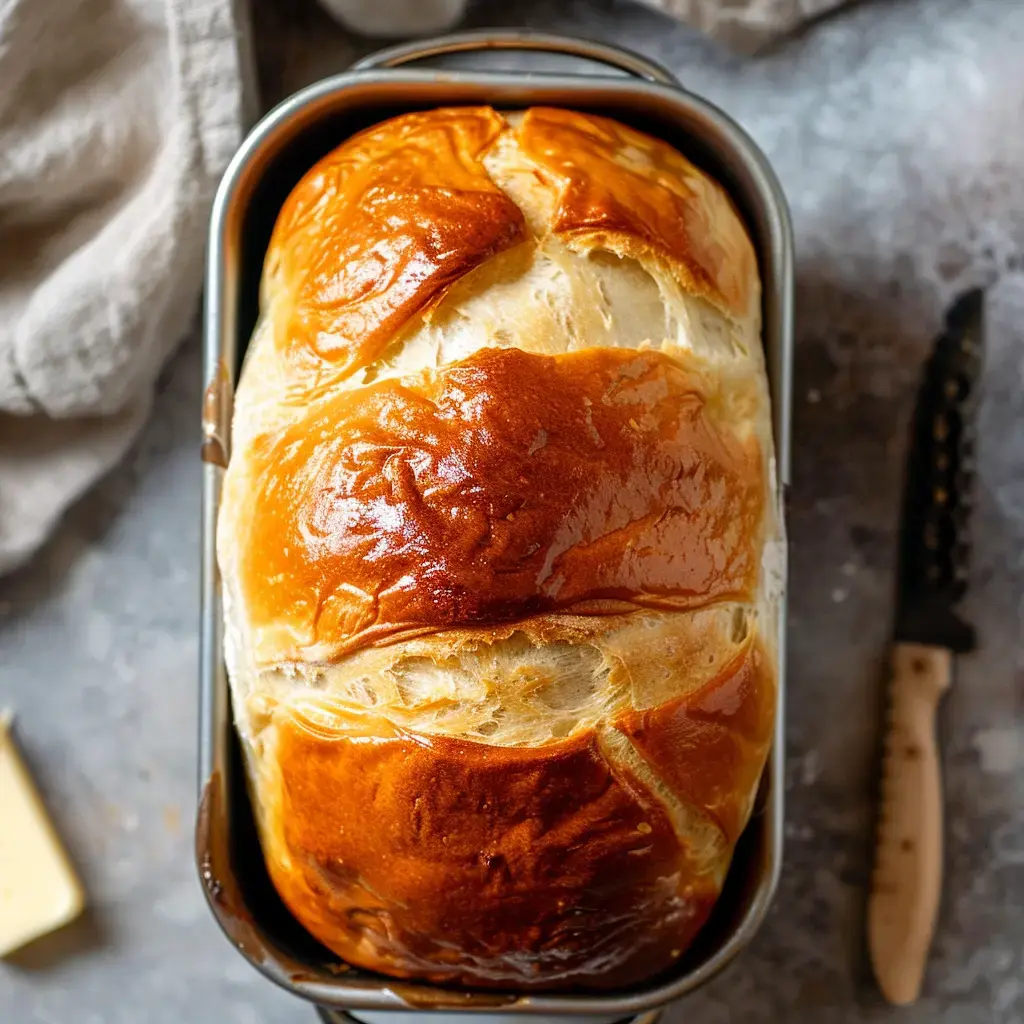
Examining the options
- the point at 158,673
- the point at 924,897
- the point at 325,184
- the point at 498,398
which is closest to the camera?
the point at 498,398

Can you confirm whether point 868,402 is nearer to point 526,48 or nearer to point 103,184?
point 526,48

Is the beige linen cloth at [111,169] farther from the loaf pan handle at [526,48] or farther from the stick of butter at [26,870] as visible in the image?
the stick of butter at [26,870]

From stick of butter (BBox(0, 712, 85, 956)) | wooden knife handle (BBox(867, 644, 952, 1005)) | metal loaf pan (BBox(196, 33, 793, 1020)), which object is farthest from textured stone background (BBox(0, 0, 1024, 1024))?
stick of butter (BBox(0, 712, 85, 956))

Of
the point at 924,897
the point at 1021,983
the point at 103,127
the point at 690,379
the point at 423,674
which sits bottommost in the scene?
the point at 1021,983

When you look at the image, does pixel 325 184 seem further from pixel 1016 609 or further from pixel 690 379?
pixel 1016 609

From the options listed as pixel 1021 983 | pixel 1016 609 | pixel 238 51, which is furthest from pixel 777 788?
pixel 238 51

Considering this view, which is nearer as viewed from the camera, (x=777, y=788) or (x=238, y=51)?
(x=777, y=788)

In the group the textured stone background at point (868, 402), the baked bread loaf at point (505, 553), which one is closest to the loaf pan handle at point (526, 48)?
the baked bread loaf at point (505, 553)
